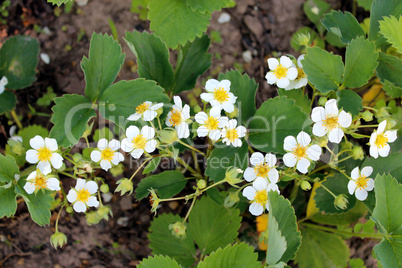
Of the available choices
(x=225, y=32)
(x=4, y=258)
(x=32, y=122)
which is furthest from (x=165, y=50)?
(x=4, y=258)

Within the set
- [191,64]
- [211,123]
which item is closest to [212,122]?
[211,123]

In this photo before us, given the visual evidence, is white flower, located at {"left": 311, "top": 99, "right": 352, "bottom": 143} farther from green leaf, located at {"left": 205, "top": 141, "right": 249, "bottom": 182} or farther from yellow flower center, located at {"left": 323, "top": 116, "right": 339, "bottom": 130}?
green leaf, located at {"left": 205, "top": 141, "right": 249, "bottom": 182}

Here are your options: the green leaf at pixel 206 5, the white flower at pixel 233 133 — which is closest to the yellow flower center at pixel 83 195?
the white flower at pixel 233 133

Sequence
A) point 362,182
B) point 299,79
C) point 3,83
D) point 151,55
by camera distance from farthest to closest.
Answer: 1. point 3,83
2. point 151,55
3. point 299,79
4. point 362,182

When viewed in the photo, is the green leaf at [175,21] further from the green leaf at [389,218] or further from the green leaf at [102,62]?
the green leaf at [389,218]

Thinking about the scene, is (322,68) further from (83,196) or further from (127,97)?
(83,196)

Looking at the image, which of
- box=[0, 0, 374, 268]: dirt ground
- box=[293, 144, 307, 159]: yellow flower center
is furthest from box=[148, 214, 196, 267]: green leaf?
box=[293, 144, 307, 159]: yellow flower center

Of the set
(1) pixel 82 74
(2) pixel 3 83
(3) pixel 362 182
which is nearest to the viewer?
(3) pixel 362 182
